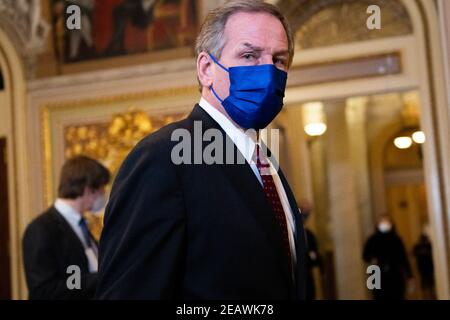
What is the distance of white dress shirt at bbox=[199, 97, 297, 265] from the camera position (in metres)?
2.10

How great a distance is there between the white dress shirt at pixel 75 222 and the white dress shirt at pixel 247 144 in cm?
251

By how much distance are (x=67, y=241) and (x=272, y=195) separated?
2557mm

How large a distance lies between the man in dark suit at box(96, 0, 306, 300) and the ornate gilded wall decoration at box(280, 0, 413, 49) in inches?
235

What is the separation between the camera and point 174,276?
→ 70.5 inches

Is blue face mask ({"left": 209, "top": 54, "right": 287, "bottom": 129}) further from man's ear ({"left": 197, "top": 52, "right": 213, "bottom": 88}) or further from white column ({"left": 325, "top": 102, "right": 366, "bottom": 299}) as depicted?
white column ({"left": 325, "top": 102, "right": 366, "bottom": 299})

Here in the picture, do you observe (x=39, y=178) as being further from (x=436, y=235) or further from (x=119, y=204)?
(x=119, y=204)

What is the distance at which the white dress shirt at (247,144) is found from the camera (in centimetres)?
210

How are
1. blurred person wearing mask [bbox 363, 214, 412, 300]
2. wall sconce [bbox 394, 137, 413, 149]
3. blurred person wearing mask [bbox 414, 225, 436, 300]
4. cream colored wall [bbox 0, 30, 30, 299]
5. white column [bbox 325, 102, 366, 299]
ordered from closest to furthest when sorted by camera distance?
cream colored wall [bbox 0, 30, 30, 299], blurred person wearing mask [bbox 363, 214, 412, 300], blurred person wearing mask [bbox 414, 225, 436, 300], white column [bbox 325, 102, 366, 299], wall sconce [bbox 394, 137, 413, 149]

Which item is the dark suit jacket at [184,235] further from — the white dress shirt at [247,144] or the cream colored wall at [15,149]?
the cream colored wall at [15,149]

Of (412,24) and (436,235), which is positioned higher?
(412,24)

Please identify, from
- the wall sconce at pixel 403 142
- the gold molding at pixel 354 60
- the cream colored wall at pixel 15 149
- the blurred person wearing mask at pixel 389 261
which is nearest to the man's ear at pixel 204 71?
the gold molding at pixel 354 60

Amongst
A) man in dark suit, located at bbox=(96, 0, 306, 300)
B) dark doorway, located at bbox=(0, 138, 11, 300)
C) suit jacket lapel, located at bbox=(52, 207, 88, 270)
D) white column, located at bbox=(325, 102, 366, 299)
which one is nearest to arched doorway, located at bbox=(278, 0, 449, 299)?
dark doorway, located at bbox=(0, 138, 11, 300)
